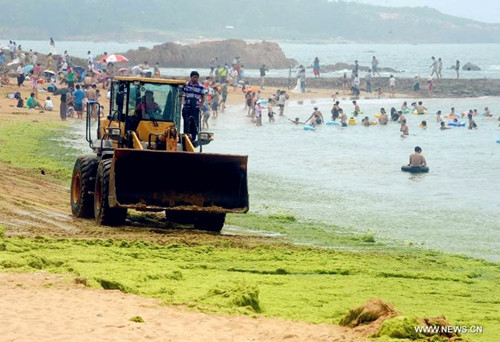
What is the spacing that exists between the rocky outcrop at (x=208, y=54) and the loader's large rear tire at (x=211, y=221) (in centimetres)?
6072

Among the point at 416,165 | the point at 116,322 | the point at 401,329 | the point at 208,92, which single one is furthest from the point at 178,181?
the point at 208,92

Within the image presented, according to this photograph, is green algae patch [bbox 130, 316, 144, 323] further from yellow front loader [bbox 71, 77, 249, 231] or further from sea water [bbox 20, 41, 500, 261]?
sea water [bbox 20, 41, 500, 261]

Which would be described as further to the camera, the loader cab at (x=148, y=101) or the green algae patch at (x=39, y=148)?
the green algae patch at (x=39, y=148)

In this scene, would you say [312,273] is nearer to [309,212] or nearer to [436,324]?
[436,324]

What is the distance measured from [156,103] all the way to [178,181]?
5.51 ft

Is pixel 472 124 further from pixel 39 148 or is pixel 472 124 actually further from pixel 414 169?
pixel 39 148

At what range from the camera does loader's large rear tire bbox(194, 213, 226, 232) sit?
17.0m

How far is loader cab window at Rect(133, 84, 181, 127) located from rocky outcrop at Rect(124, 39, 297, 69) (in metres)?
60.3

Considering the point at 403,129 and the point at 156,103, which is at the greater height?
the point at 156,103

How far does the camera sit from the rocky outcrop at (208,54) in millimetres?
80875

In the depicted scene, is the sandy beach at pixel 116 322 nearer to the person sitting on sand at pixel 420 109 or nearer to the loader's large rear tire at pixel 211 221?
the loader's large rear tire at pixel 211 221

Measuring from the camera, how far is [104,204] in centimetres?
1633

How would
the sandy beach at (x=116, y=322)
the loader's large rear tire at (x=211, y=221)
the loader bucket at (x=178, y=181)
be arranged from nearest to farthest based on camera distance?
the sandy beach at (x=116, y=322)
the loader bucket at (x=178, y=181)
the loader's large rear tire at (x=211, y=221)

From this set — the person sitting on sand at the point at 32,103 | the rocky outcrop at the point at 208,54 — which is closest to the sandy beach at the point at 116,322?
the person sitting on sand at the point at 32,103
